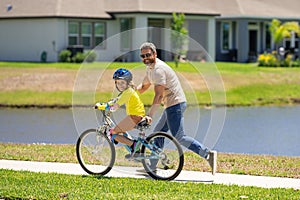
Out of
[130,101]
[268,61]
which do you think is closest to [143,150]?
[130,101]

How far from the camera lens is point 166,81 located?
11.1 meters

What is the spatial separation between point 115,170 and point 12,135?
8463mm

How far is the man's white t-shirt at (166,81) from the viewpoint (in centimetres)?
1106

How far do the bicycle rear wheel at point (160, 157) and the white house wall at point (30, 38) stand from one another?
30636 mm

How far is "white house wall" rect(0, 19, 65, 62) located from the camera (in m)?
41.8

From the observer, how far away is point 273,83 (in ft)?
115

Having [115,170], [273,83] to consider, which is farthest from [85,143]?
[273,83]

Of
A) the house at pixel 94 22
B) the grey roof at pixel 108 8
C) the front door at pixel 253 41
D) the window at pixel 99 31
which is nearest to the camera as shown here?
the house at pixel 94 22

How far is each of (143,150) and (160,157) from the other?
26 cm

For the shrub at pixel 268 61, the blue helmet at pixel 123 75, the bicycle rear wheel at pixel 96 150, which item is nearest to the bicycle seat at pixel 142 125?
the bicycle rear wheel at pixel 96 150

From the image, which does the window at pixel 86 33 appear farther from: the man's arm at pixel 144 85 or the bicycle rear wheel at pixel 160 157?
the bicycle rear wheel at pixel 160 157

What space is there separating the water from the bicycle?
0.64 meters

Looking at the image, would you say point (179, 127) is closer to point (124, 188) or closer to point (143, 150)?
point (143, 150)

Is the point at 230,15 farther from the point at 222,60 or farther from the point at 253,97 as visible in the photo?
the point at 253,97
